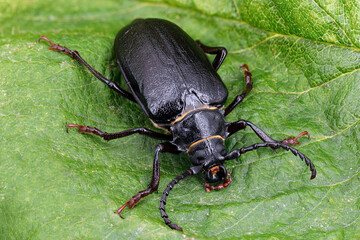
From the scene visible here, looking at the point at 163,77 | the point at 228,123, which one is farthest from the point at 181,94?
the point at 228,123

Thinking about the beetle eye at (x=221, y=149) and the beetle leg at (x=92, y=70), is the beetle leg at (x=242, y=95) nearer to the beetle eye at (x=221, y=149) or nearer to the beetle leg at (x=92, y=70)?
the beetle eye at (x=221, y=149)

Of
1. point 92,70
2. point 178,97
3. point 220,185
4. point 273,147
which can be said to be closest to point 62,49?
point 92,70

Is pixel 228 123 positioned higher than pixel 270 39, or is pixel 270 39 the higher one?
pixel 270 39

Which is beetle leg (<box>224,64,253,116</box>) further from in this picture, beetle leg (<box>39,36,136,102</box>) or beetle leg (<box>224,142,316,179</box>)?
beetle leg (<box>39,36,136,102</box>)

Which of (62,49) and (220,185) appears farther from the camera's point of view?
(62,49)

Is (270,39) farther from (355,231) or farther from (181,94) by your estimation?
(355,231)

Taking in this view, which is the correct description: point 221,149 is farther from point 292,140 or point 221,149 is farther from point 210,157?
point 292,140
